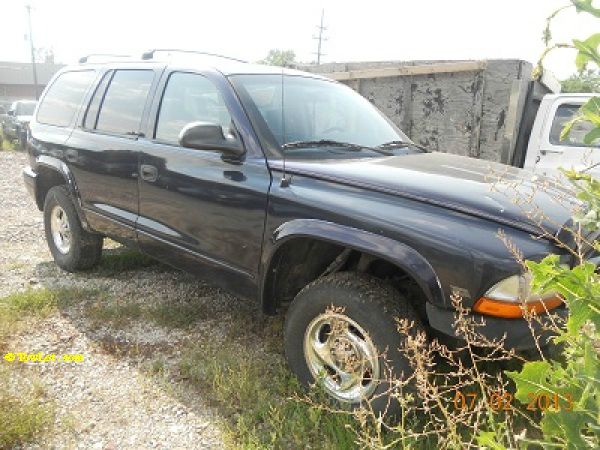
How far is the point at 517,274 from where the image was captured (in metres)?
1.90

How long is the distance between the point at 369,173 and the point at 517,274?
851mm

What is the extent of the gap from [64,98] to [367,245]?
3.53 metres

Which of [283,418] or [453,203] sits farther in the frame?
[283,418]

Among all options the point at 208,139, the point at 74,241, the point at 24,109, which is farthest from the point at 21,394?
the point at 24,109

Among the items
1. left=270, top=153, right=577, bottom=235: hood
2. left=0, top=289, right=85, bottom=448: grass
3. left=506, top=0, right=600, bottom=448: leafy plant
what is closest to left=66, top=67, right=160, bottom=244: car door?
left=0, top=289, right=85, bottom=448: grass

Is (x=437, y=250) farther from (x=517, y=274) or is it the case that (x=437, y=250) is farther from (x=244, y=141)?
(x=244, y=141)

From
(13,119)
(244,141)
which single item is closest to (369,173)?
(244,141)

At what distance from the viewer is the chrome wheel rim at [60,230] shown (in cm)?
440

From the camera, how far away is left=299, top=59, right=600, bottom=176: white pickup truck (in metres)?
5.75

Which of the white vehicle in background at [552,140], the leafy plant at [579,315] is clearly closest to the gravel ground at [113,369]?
the leafy plant at [579,315]

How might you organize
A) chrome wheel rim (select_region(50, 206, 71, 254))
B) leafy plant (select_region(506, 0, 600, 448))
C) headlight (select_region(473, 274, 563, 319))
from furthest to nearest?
chrome wheel rim (select_region(50, 206, 71, 254)) < headlight (select_region(473, 274, 563, 319)) < leafy plant (select_region(506, 0, 600, 448))

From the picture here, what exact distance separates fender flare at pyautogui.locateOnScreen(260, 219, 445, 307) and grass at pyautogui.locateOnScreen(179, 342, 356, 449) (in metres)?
0.64

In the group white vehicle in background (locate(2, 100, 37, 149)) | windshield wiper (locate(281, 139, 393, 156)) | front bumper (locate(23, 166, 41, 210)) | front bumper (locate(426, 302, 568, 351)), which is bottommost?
white vehicle in background (locate(2, 100, 37, 149))

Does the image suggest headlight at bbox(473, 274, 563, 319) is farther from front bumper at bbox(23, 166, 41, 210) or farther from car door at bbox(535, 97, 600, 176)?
car door at bbox(535, 97, 600, 176)
